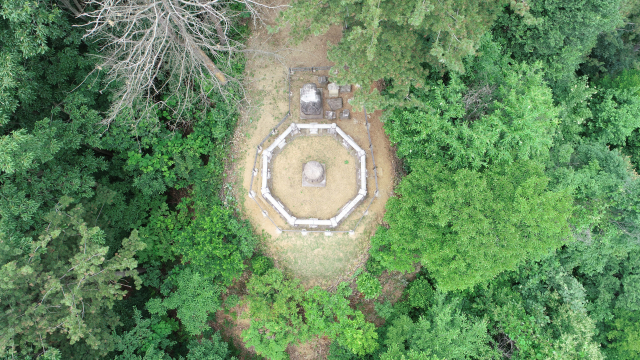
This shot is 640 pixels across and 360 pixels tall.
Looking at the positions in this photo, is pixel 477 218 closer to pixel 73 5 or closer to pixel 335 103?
pixel 335 103

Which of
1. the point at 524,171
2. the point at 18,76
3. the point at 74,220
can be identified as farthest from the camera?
the point at 524,171

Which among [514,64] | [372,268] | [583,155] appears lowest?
[372,268]

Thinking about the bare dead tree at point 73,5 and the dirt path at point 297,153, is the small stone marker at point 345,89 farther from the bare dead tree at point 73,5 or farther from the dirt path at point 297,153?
the bare dead tree at point 73,5

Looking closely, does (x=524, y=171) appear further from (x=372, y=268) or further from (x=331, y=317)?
(x=331, y=317)

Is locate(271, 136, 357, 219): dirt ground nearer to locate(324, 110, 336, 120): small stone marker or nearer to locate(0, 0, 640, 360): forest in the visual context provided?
locate(324, 110, 336, 120): small stone marker

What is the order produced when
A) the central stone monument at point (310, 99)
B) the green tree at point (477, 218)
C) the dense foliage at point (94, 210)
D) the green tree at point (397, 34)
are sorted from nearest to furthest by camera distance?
the dense foliage at point (94, 210) → the green tree at point (397, 34) → the green tree at point (477, 218) → the central stone monument at point (310, 99)

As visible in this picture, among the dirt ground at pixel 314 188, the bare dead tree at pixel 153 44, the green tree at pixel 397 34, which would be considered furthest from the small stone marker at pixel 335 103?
the bare dead tree at pixel 153 44

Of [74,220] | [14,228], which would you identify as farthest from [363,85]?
[14,228]

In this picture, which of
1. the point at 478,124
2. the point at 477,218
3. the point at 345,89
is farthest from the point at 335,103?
the point at 477,218
